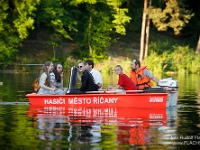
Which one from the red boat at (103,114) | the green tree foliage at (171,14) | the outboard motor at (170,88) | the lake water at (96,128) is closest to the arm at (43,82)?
the red boat at (103,114)

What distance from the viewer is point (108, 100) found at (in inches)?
829

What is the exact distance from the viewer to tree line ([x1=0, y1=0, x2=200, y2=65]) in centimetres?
5175

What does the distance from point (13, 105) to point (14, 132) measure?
7073 mm

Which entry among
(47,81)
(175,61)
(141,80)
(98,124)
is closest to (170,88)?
(141,80)

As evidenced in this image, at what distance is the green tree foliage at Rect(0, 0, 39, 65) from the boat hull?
29680 mm

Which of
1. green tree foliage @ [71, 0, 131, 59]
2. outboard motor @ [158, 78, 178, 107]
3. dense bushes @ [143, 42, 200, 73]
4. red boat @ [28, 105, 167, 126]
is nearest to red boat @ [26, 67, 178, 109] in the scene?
outboard motor @ [158, 78, 178, 107]

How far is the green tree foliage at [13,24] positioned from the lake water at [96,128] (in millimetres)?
29464

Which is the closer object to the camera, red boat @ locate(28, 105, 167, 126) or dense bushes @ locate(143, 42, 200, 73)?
red boat @ locate(28, 105, 167, 126)

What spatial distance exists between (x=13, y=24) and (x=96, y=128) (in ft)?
126

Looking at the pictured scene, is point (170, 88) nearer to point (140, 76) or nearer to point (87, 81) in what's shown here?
point (140, 76)

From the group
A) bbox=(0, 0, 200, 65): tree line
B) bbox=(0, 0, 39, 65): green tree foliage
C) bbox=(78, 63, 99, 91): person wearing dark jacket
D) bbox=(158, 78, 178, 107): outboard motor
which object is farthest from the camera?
bbox=(0, 0, 200, 65): tree line

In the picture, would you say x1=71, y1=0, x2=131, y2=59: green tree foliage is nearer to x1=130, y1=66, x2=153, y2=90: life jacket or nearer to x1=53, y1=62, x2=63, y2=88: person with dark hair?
x1=53, y1=62, x2=63, y2=88: person with dark hair

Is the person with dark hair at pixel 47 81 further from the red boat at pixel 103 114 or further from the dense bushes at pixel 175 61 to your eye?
the dense bushes at pixel 175 61

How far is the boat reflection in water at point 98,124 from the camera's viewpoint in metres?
13.4
